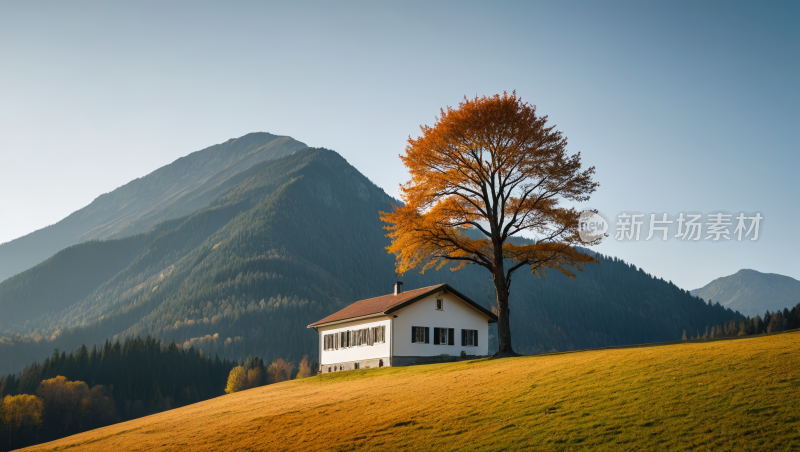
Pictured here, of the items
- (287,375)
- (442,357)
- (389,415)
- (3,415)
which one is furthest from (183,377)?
(389,415)

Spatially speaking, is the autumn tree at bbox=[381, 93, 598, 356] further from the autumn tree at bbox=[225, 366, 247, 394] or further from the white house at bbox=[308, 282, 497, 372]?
the autumn tree at bbox=[225, 366, 247, 394]

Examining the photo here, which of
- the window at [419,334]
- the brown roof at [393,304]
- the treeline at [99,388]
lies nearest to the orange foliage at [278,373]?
the treeline at [99,388]

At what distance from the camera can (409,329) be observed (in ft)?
161

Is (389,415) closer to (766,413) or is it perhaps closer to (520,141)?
(766,413)

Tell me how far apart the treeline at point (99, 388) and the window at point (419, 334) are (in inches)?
4271

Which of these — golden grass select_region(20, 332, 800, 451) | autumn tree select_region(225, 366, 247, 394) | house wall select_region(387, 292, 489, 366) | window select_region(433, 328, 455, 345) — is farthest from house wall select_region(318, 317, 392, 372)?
autumn tree select_region(225, 366, 247, 394)

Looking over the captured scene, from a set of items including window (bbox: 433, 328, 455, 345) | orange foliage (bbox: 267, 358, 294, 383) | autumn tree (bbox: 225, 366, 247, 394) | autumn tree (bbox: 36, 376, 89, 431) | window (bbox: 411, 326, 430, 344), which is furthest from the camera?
orange foliage (bbox: 267, 358, 294, 383)

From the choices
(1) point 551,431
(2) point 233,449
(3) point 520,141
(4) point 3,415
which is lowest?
(4) point 3,415

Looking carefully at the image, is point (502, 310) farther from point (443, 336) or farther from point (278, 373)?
point (278, 373)

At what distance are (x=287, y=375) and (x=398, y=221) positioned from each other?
14359 centimetres

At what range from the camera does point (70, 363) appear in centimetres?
15612

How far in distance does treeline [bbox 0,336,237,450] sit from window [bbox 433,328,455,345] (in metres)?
109

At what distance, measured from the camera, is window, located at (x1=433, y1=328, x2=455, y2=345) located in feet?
166

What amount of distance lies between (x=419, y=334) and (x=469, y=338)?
18.3ft
